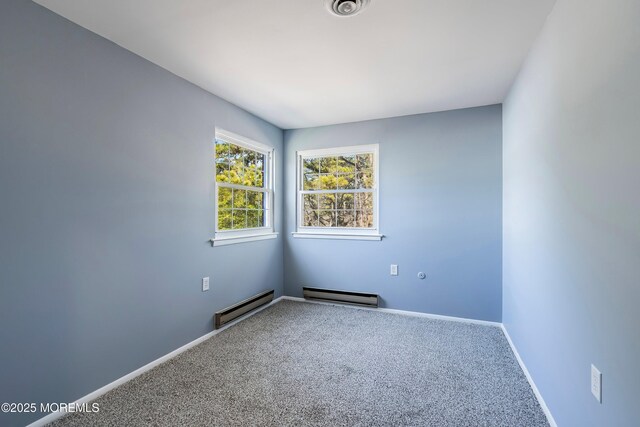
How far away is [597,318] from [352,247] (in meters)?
2.78

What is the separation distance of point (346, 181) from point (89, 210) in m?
2.79

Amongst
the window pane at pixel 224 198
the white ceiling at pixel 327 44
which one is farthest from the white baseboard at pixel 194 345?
the white ceiling at pixel 327 44

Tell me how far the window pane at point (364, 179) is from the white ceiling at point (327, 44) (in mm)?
1003

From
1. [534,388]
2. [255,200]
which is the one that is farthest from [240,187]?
[534,388]

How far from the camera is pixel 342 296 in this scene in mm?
3906

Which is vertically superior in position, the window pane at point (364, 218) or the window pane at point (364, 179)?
the window pane at point (364, 179)

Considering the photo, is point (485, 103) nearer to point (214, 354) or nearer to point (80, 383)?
point (214, 354)

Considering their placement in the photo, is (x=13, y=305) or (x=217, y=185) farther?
(x=217, y=185)

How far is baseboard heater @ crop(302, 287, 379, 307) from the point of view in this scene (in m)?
3.76

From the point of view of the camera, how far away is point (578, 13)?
1.41 meters

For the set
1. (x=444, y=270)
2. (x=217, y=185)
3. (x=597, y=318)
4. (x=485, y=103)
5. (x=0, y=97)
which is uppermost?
(x=485, y=103)

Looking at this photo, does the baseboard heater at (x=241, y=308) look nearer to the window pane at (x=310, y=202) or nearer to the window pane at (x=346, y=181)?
the window pane at (x=310, y=202)

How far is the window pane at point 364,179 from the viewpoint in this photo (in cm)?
392

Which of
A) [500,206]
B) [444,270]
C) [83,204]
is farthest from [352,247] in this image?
[83,204]
